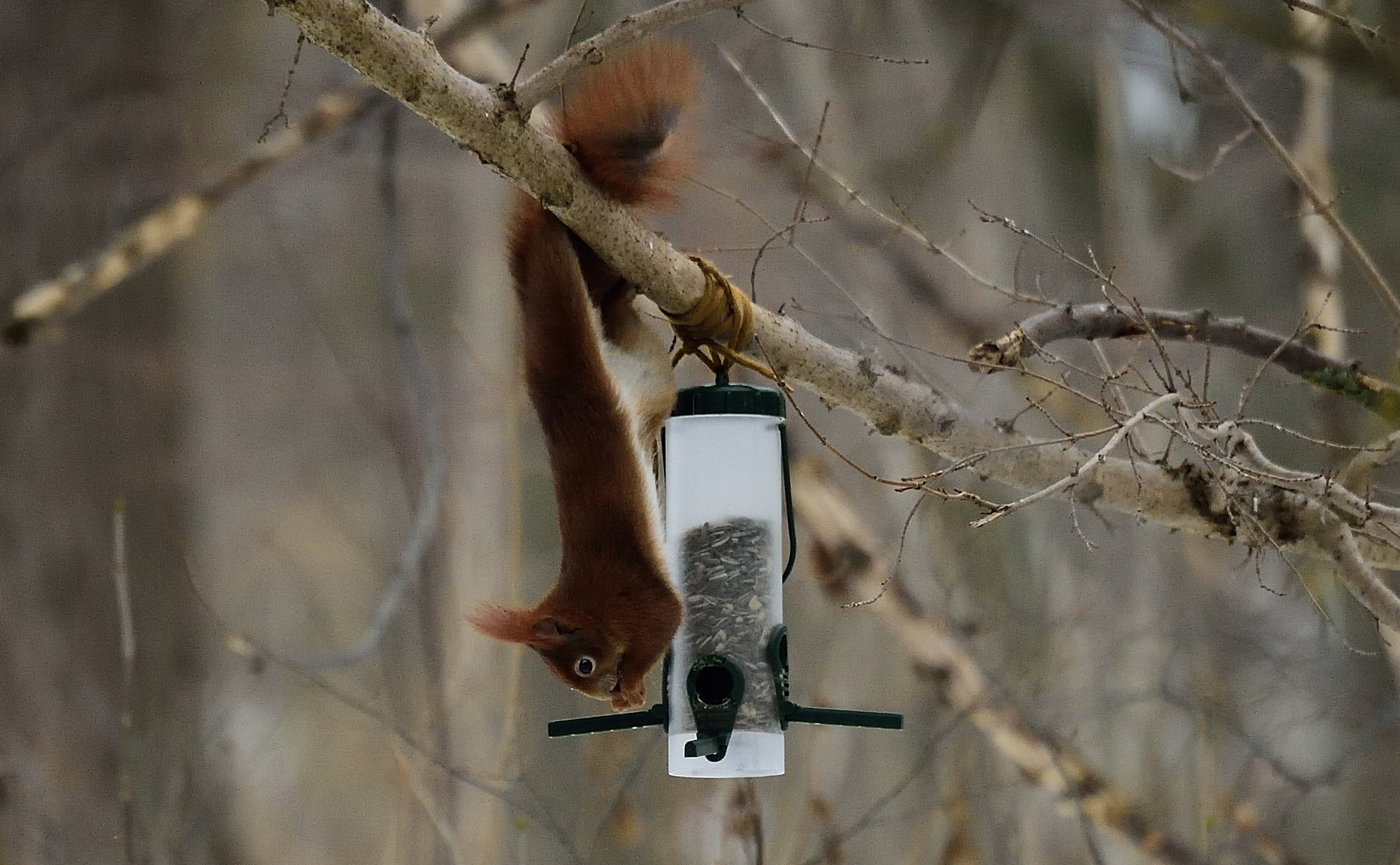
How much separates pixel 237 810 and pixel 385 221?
1972 millimetres

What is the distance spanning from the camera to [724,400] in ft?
8.84

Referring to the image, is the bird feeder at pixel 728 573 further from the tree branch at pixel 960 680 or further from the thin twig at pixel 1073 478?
the tree branch at pixel 960 680

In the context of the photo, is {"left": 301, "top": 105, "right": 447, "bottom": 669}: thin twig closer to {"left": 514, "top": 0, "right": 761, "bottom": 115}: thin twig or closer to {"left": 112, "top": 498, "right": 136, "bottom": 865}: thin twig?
{"left": 112, "top": 498, "right": 136, "bottom": 865}: thin twig

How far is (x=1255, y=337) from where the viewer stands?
2.92 m

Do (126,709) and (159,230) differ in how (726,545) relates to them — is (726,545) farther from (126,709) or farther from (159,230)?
(159,230)

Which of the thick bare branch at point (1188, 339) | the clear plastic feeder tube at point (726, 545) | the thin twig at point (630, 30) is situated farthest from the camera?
the clear plastic feeder tube at point (726, 545)

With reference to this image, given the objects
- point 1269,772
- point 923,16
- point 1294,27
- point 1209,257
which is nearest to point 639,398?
point 1294,27

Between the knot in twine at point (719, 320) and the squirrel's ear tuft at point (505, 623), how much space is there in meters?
0.59

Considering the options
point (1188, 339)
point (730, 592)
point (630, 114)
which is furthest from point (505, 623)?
point (1188, 339)

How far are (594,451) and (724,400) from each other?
291mm

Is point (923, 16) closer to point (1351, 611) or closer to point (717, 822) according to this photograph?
point (1351, 611)

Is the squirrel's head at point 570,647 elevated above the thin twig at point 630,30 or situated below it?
below

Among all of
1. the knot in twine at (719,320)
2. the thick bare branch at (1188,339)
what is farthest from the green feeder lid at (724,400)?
the thick bare branch at (1188,339)

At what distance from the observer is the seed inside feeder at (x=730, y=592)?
9.23 feet
